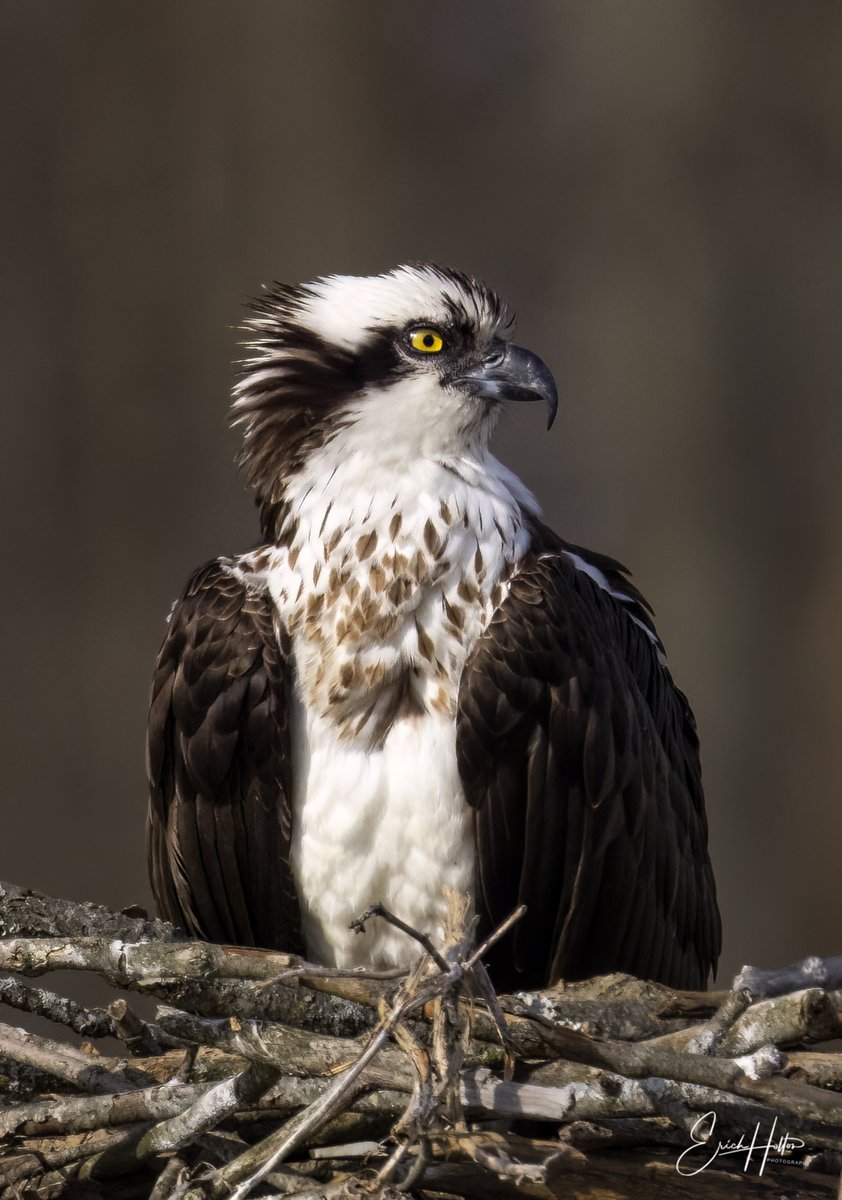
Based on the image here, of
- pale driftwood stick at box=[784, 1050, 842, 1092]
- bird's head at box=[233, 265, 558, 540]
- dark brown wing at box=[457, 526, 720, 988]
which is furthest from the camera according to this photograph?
bird's head at box=[233, 265, 558, 540]

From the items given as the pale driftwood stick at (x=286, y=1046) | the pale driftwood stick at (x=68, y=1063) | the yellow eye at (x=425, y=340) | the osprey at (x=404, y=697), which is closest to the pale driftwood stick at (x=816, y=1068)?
the pale driftwood stick at (x=286, y=1046)

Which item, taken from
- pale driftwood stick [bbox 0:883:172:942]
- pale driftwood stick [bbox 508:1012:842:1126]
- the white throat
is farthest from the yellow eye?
pale driftwood stick [bbox 508:1012:842:1126]

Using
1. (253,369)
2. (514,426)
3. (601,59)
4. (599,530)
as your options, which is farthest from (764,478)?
(253,369)

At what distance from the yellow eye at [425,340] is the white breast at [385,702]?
0.28 metres

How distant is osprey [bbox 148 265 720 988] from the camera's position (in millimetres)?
2984

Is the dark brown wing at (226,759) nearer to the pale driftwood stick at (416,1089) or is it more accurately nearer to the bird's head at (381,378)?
the bird's head at (381,378)

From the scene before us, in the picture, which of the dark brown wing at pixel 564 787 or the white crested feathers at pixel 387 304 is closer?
the dark brown wing at pixel 564 787

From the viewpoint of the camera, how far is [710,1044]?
2.48 meters

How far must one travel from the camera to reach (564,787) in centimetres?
302

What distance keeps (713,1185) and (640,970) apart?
84 cm

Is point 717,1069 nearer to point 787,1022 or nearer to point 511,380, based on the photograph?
point 787,1022

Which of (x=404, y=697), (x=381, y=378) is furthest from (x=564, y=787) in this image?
(x=381, y=378)

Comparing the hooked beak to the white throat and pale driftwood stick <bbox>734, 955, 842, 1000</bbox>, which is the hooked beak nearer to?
the white throat

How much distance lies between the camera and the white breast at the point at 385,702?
298 centimetres
